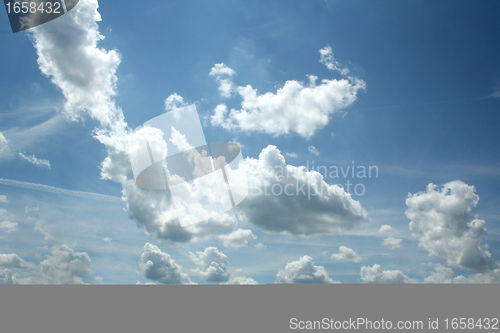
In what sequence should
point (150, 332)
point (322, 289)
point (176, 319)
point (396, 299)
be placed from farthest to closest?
point (322, 289) → point (396, 299) → point (176, 319) → point (150, 332)

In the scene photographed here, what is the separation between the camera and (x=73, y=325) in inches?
1516

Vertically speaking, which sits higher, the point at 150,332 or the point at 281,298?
the point at 281,298

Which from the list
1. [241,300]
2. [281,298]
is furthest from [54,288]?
[281,298]

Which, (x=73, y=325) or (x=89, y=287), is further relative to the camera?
(x=89, y=287)

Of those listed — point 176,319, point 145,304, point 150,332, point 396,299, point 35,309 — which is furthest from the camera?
point 396,299

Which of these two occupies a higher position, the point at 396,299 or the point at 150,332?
the point at 396,299

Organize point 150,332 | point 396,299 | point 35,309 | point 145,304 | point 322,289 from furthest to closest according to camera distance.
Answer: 1. point 322,289
2. point 396,299
3. point 145,304
4. point 35,309
5. point 150,332

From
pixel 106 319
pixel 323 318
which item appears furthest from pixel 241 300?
pixel 106 319

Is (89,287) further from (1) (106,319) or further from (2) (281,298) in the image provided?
(2) (281,298)

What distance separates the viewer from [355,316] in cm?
4153

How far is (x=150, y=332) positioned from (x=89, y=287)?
61.5 meters

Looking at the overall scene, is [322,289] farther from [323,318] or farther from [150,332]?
[150,332]

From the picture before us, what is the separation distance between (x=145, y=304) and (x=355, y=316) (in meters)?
39.9

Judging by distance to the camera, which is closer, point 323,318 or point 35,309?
point 323,318
